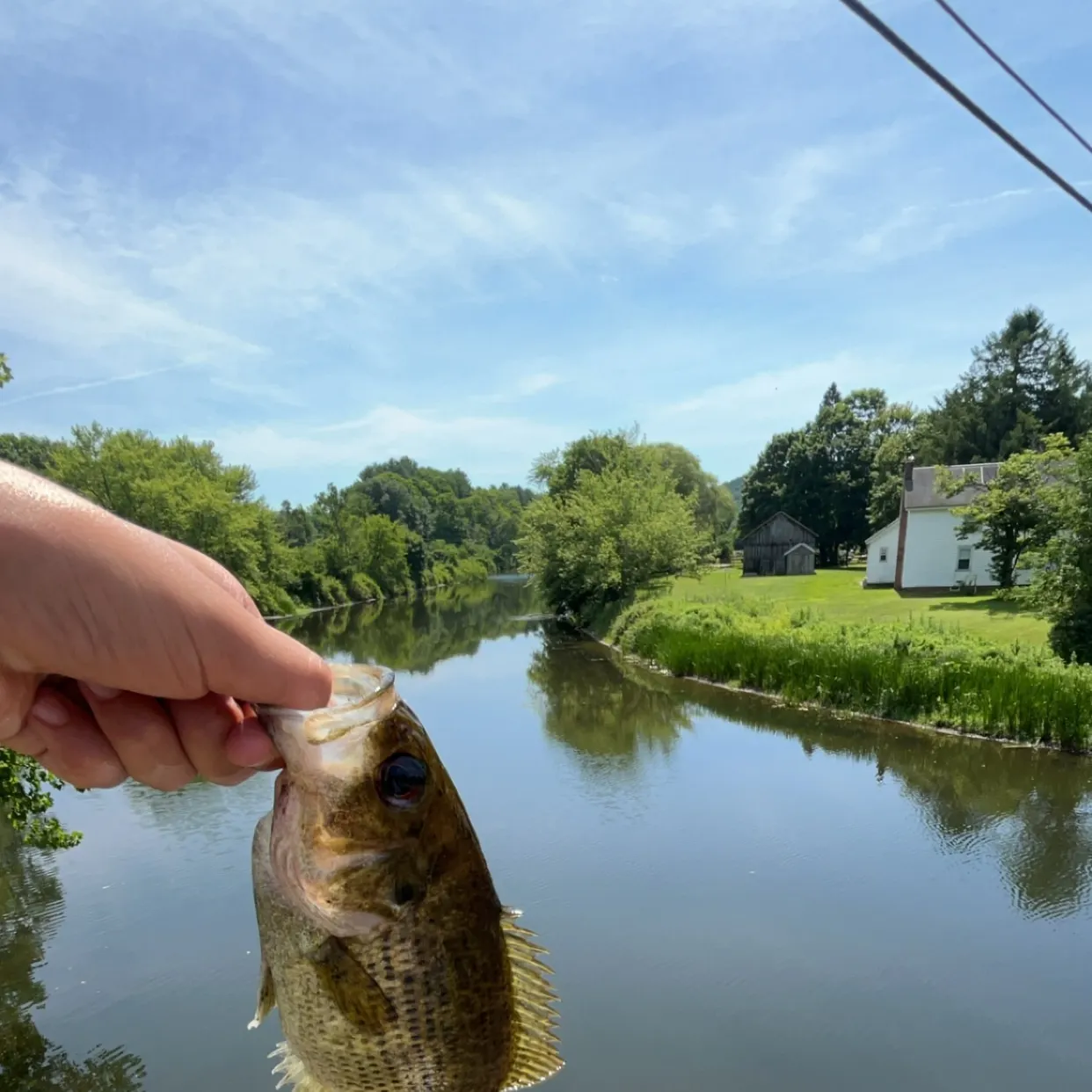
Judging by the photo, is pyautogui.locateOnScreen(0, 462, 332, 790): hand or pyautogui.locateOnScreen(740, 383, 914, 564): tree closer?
pyautogui.locateOnScreen(0, 462, 332, 790): hand

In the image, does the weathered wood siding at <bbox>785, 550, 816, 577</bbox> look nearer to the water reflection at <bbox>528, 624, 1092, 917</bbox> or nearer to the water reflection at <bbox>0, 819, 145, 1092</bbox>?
the water reflection at <bbox>528, 624, 1092, 917</bbox>

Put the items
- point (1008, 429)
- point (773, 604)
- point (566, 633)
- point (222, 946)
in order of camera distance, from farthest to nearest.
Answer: point (1008, 429), point (566, 633), point (773, 604), point (222, 946)

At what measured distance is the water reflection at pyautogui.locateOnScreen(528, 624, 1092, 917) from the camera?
9.11 m

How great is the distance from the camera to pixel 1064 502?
1477 cm

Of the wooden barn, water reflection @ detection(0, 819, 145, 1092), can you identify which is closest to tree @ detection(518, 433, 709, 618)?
the wooden barn

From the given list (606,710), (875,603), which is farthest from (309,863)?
(875,603)

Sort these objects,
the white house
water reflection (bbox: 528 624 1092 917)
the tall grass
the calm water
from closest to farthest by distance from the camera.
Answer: the calm water < water reflection (bbox: 528 624 1092 917) < the tall grass < the white house

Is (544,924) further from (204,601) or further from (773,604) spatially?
(773,604)

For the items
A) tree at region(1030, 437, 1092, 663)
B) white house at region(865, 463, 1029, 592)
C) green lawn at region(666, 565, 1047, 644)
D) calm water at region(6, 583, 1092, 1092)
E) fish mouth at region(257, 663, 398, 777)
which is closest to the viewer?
fish mouth at region(257, 663, 398, 777)

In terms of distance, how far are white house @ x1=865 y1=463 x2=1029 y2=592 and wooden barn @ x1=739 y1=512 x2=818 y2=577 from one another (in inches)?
426

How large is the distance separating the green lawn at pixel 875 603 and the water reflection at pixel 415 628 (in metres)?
8.54

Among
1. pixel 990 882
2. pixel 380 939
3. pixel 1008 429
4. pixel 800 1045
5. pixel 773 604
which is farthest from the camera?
pixel 1008 429

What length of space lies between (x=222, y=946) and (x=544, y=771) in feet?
20.0

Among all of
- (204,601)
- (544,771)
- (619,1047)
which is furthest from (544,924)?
(204,601)
